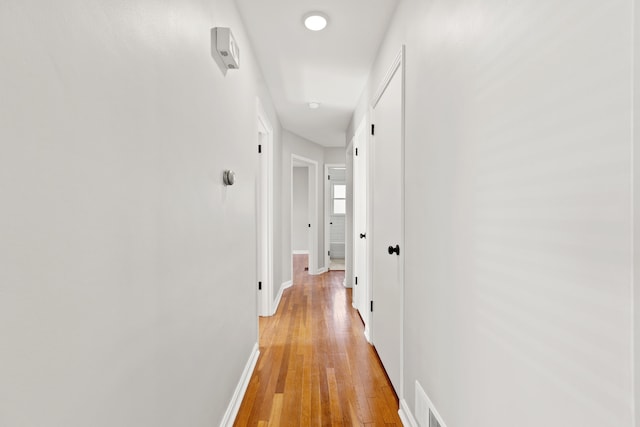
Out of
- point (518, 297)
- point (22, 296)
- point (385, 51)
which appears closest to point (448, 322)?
point (518, 297)

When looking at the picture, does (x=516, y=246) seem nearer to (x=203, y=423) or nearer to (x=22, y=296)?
(x=22, y=296)

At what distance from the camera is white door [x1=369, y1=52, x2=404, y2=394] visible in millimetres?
2053

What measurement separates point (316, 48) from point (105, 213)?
7.43 feet

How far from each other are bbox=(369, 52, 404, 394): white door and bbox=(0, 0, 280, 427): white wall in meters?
1.11

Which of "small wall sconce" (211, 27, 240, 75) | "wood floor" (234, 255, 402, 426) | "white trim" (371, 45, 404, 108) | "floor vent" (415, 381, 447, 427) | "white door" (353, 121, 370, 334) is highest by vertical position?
"white trim" (371, 45, 404, 108)

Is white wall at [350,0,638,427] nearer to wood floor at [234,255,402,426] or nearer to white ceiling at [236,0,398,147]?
wood floor at [234,255,402,426]

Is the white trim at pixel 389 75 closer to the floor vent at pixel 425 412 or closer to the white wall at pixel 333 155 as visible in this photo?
the floor vent at pixel 425 412

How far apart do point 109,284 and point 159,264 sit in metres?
0.25

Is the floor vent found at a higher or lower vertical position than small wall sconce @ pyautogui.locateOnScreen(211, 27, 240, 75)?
lower

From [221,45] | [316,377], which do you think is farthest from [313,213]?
[221,45]

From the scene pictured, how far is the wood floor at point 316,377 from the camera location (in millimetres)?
1884

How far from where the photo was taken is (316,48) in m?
2.57

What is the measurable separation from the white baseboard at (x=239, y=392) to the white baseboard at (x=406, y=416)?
2.98 feet

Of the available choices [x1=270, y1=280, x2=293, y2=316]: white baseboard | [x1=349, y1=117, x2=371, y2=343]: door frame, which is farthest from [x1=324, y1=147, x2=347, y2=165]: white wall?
[x1=270, y1=280, x2=293, y2=316]: white baseboard
